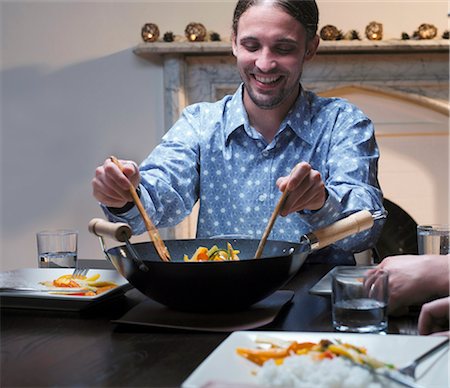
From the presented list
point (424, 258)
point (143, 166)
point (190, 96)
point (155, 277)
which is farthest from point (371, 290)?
point (190, 96)

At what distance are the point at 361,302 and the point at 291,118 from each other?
105 cm

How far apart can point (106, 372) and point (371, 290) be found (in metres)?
0.37

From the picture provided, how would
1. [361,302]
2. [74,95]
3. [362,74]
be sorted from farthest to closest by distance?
1. [74,95]
2. [362,74]
3. [361,302]


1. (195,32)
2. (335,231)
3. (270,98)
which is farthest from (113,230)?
(195,32)

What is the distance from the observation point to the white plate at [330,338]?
2.46ft

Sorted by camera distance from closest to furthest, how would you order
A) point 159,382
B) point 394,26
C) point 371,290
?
1. point 159,382
2. point 371,290
3. point 394,26

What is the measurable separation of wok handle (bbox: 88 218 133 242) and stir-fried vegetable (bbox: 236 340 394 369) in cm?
29

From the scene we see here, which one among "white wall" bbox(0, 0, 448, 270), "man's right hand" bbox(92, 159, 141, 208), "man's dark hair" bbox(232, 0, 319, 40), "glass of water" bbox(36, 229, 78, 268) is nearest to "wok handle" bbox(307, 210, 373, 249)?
"man's right hand" bbox(92, 159, 141, 208)

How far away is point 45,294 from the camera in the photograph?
1.17 m

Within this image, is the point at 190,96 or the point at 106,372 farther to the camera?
the point at 190,96

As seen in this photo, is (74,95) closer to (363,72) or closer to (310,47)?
(363,72)

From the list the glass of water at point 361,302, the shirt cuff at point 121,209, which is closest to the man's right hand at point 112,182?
the shirt cuff at point 121,209

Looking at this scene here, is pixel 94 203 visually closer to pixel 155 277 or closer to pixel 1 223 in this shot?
pixel 1 223

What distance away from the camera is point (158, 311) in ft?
3.61
